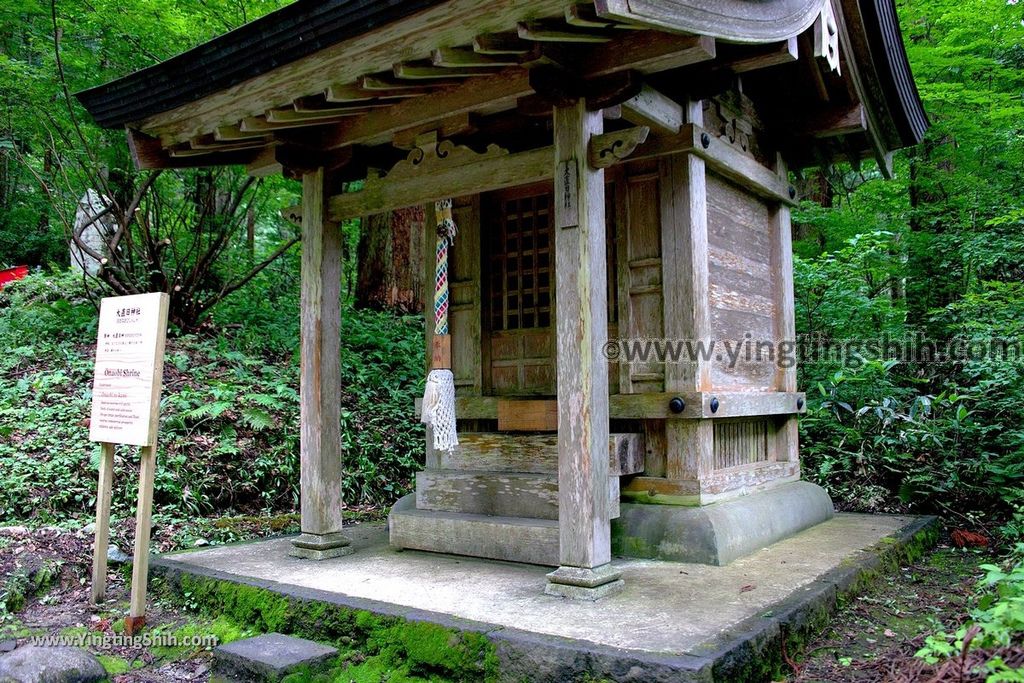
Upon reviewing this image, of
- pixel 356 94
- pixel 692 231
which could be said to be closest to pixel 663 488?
pixel 692 231

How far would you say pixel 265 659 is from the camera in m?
3.78

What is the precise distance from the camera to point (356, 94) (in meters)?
5.05

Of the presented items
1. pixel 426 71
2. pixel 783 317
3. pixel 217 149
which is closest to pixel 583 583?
pixel 426 71

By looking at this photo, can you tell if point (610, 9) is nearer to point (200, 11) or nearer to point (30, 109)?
point (200, 11)

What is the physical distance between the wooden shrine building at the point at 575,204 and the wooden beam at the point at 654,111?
0.02 meters

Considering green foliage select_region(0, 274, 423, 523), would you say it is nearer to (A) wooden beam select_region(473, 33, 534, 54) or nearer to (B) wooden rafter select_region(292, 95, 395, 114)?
(B) wooden rafter select_region(292, 95, 395, 114)

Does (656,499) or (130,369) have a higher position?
(130,369)

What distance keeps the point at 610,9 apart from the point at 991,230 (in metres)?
7.54

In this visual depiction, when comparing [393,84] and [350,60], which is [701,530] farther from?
[350,60]

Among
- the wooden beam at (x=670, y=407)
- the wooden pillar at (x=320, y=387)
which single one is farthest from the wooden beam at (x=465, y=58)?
the wooden beam at (x=670, y=407)

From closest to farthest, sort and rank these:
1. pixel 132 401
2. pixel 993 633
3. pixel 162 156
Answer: pixel 993 633, pixel 132 401, pixel 162 156

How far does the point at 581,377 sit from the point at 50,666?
10.7 ft

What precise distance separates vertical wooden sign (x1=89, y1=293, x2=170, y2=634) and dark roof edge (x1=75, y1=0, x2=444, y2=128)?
5.20 feet

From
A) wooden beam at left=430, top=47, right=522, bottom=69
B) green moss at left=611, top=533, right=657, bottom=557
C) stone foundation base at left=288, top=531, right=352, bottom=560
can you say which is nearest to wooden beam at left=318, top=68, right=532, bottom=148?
wooden beam at left=430, top=47, right=522, bottom=69
